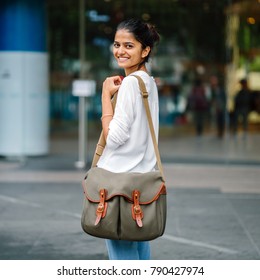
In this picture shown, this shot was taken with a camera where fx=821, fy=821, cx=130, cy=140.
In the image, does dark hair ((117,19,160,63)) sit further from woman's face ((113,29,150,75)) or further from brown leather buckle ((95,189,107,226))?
brown leather buckle ((95,189,107,226))

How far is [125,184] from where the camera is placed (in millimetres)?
4445

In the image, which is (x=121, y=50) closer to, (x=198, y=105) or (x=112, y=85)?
(x=112, y=85)

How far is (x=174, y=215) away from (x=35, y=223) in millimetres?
1661

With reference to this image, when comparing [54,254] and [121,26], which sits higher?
[121,26]

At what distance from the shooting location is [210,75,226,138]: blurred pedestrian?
1745cm

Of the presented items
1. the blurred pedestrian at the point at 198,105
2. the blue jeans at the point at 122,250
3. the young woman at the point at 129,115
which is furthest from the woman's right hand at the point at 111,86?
the blurred pedestrian at the point at 198,105

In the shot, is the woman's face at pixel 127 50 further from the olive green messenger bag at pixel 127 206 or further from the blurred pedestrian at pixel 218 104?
the blurred pedestrian at pixel 218 104

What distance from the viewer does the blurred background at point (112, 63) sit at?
15719 millimetres

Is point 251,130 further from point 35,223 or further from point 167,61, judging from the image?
point 35,223

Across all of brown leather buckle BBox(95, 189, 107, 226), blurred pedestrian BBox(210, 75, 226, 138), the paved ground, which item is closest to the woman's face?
brown leather buckle BBox(95, 189, 107, 226)

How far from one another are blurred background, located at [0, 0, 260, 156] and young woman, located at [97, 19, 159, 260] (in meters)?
11.2

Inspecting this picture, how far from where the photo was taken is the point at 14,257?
727 cm
